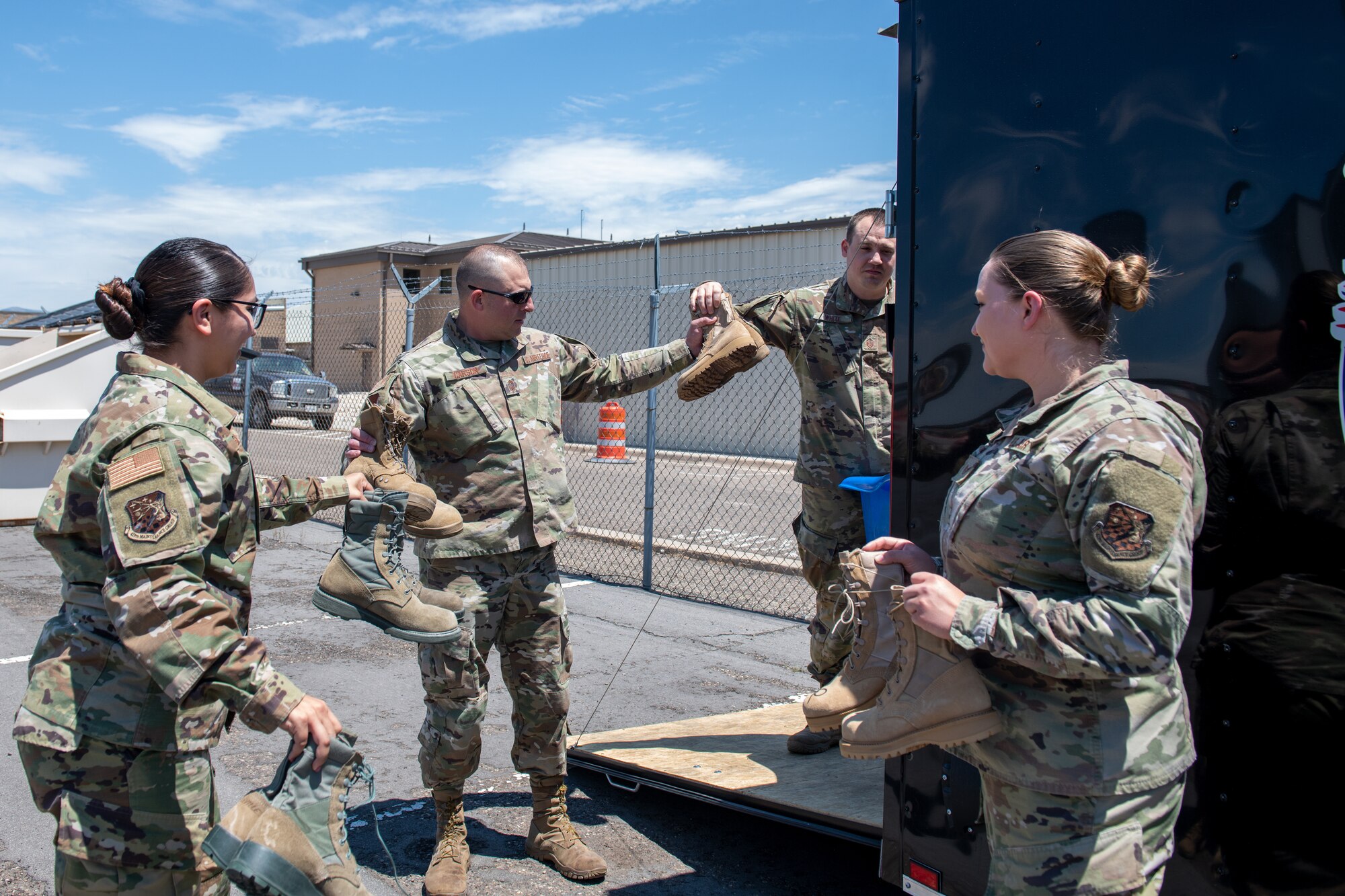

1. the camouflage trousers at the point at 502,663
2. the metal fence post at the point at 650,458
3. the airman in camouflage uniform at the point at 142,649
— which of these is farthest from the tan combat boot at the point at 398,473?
the metal fence post at the point at 650,458

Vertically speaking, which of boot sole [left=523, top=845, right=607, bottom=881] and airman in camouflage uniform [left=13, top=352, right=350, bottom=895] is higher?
airman in camouflage uniform [left=13, top=352, right=350, bottom=895]

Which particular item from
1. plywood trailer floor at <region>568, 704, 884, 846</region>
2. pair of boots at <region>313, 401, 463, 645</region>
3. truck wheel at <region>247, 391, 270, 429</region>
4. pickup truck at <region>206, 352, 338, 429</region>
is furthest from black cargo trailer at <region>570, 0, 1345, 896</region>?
pickup truck at <region>206, 352, 338, 429</region>

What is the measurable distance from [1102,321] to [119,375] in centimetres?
212

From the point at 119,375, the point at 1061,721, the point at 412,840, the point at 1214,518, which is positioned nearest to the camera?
the point at 1061,721

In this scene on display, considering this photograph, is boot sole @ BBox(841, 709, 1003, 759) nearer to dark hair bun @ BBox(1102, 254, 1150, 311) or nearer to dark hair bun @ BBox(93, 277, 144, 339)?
dark hair bun @ BBox(1102, 254, 1150, 311)

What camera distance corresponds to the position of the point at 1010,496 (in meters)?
1.89

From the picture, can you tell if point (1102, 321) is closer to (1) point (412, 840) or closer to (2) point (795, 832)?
(2) point (795, 832)

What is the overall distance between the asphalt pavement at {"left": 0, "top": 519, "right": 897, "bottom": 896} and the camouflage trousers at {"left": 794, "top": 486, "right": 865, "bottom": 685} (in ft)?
2.32

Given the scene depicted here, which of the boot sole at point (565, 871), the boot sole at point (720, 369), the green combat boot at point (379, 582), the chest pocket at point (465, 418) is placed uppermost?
the boot sole at point (720, 369)

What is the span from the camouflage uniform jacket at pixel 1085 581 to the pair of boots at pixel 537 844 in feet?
6.30

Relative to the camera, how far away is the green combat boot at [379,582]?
275 centimetres

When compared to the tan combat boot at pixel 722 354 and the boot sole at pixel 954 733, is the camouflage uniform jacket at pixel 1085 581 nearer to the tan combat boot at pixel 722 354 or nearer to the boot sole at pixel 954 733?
the boot sole at pixel 954 733

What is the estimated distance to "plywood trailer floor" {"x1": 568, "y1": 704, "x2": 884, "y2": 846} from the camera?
3.41 meters

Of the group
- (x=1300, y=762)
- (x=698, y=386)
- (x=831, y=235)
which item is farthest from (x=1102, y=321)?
(x=831, y=235)
